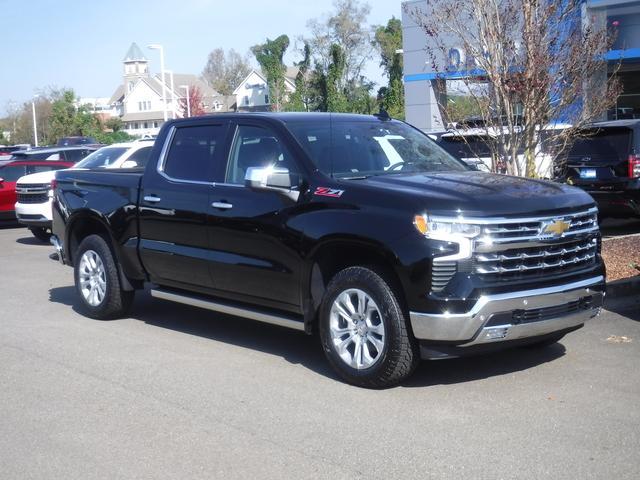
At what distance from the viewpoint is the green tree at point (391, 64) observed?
53.4m

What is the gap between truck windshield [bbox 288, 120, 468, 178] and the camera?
7059 mm

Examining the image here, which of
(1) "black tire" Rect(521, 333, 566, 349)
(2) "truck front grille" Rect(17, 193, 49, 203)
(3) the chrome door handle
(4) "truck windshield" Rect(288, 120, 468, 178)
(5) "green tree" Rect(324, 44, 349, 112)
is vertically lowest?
(1) "black tire" Rect(521, 333, 566, 349)

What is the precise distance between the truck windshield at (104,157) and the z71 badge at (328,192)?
9.47 metres

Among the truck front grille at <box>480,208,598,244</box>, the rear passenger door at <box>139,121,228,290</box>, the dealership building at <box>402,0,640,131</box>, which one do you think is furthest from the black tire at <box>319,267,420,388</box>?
the dealership building at <box>402,0,640,131</box>

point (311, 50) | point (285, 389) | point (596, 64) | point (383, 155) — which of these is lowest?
point (285, 389)

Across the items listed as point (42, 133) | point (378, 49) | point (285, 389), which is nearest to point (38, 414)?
point (285, 389)

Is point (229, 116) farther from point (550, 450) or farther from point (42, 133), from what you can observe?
point (42, 133)

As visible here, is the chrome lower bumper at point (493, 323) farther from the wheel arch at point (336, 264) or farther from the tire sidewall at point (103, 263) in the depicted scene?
the tire sidewall at point (103, 263)

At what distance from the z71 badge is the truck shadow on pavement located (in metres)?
1.40

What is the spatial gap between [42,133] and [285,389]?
84.5 meters

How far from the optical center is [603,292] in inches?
260

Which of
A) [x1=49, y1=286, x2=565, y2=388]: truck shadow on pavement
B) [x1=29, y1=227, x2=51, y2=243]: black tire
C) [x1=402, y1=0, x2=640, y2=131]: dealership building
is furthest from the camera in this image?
[x1=402, y1=0, x2=640, y2=131]: dealership building

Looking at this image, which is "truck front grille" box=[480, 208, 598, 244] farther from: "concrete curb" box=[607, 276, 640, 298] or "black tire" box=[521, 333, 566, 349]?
"concrete curb" box=[607, 276, 640, 298]

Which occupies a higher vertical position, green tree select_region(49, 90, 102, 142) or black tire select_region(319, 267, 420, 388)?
green tree select_region(49, 90, 102, 142)
